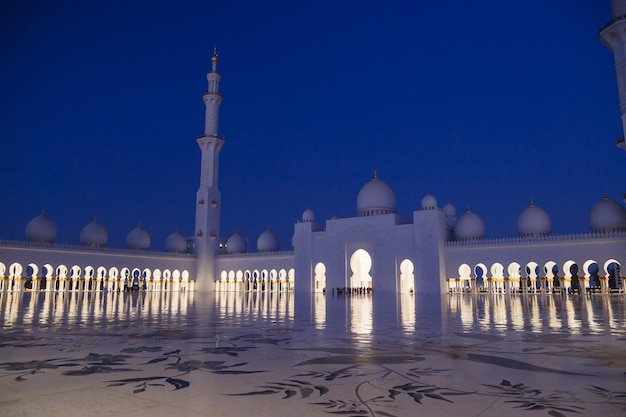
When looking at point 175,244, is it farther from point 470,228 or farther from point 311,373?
point 311,373

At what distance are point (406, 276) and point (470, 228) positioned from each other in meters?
4.86

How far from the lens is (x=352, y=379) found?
2.94 metres

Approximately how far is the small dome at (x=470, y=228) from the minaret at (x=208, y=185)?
1705 cm

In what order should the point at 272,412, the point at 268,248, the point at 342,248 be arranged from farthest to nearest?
1. the point at 268,248
2. the point at 342,248
3. the point at 272,412

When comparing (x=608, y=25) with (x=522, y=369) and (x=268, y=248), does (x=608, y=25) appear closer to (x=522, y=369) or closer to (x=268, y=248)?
(x=522, y=369)

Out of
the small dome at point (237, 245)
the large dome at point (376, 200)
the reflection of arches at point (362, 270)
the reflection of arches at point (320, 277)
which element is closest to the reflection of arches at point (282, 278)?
the reflection of arches at point (320, 277)

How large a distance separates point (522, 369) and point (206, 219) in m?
31.7

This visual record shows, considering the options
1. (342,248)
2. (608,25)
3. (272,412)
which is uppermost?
(608,25)

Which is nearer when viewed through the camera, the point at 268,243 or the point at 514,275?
the point at 514,275

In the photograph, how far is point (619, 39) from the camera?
65.7 feet

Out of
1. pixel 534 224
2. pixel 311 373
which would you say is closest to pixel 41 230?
pixel 534 224

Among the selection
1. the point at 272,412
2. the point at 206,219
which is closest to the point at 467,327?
the point at 272,412

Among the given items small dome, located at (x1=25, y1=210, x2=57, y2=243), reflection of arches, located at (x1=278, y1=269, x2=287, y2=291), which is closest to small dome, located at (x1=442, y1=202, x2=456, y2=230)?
reflection of arches, located at (x1=278, y1=269, x2=287, y2=291)

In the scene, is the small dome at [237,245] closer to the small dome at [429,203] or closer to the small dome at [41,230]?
the small dome at [41,230]
